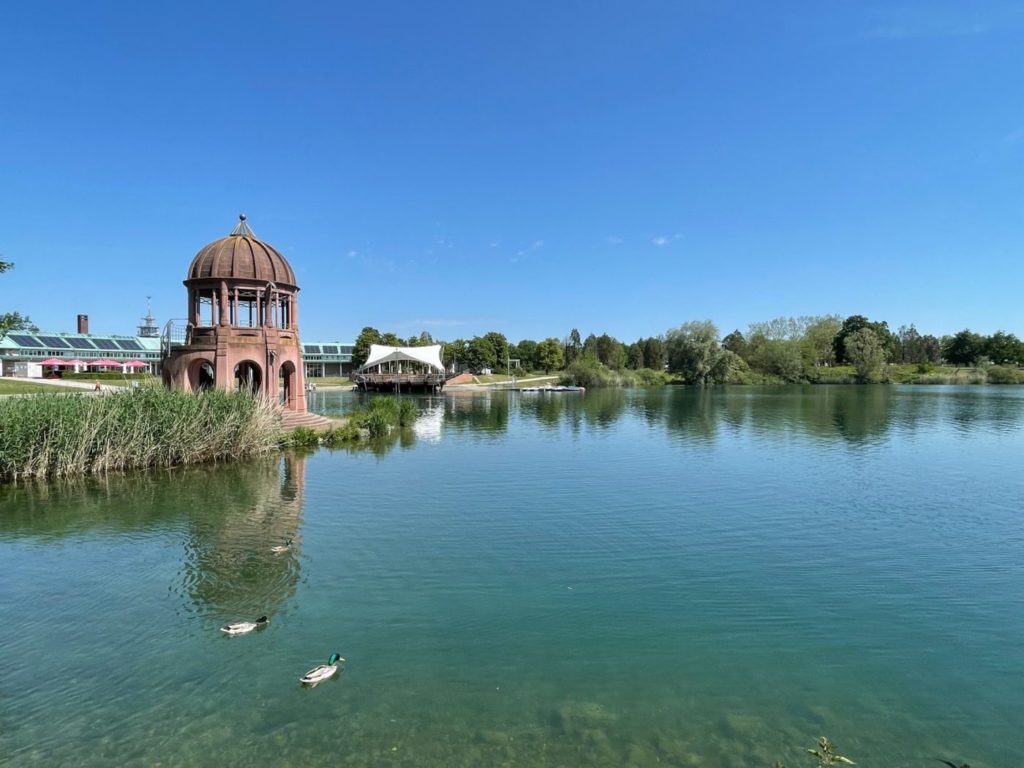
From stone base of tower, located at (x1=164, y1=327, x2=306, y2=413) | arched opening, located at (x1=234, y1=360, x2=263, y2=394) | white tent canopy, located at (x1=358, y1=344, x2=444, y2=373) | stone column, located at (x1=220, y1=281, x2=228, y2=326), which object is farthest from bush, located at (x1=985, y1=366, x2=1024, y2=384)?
stone column, located at (x1=220, y1=281, x2=228, y2=326)

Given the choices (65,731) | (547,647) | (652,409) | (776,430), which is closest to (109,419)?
(65,731)

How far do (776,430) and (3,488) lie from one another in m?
36.5

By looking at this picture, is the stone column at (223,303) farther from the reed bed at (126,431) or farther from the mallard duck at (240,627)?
the mallard duck at (240,627)

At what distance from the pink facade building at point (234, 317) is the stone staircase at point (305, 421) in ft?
4.99

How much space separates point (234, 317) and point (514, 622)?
28.5 meters

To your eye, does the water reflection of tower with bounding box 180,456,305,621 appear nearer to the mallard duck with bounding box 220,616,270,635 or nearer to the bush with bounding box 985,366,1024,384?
the mallard duck with bounding box 220,616,270,635

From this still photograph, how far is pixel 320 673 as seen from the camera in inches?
299

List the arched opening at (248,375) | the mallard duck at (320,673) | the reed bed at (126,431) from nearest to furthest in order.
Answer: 1. the mallard duck at (320,673)
2. the reed bed at (126,431)
3. the arched opening at (248,375)

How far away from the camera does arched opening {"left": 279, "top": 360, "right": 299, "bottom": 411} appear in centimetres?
3447

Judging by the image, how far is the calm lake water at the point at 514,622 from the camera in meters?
6.65

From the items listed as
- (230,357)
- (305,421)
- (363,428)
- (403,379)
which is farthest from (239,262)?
(403,379)

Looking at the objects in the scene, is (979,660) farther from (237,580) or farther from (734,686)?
(237,580)

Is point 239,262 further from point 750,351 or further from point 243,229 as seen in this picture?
point 750,351

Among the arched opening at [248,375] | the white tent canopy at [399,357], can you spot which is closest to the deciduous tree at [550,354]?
the white tent canopy at [399,357]
